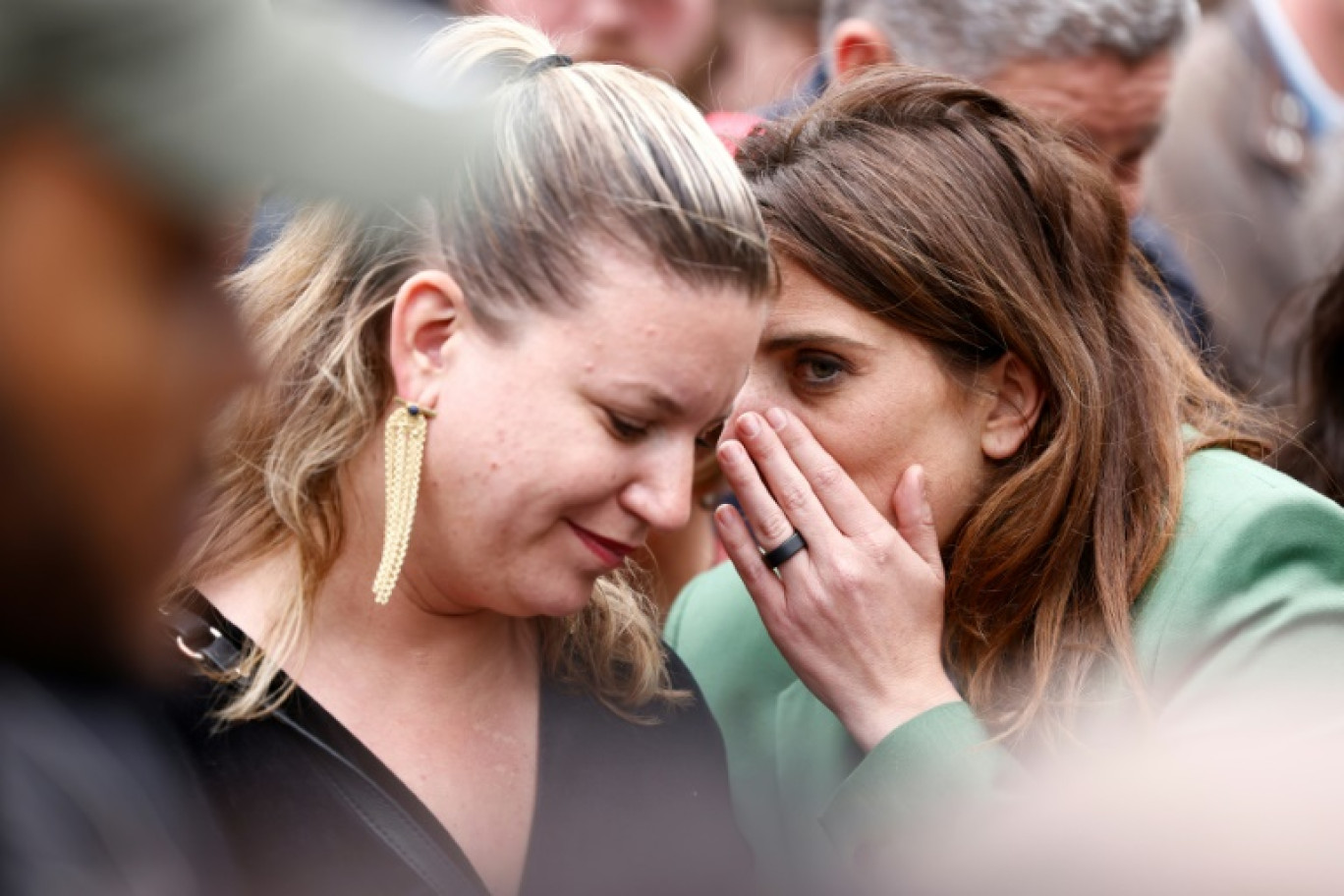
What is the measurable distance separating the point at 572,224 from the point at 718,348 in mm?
235

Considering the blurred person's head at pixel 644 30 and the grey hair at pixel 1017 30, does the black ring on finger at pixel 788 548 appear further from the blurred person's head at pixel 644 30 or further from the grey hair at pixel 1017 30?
the blurred person's head at pixel 644 30

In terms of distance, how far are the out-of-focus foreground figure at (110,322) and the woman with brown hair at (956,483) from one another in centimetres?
156

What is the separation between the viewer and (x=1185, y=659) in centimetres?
230

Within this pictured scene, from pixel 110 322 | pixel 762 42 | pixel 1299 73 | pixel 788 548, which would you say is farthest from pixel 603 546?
pixel 1299 73

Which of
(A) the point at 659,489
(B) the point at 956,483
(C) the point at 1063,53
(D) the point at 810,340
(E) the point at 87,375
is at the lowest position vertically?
(B) the point at 956,483

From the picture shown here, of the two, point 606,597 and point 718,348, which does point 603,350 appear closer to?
point 718,348

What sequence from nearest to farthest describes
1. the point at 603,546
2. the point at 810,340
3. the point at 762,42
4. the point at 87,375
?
the point at 87,375 → the point at 603,546 → the point at 810,340 → the point at 762,42

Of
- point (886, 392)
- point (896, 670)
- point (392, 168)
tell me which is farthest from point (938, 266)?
point (392, 168)

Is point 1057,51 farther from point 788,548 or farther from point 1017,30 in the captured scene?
point 788,548

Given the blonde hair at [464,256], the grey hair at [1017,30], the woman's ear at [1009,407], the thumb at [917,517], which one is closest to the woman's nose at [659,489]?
the blonde hair at [464,256]

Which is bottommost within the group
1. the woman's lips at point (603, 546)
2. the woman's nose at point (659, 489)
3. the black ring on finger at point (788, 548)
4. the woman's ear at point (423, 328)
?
the black ring on finger at point (788, 548)

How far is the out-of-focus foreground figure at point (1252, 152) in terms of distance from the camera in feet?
13.5

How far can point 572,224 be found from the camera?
1.86 meters

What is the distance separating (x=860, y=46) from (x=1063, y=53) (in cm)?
46
